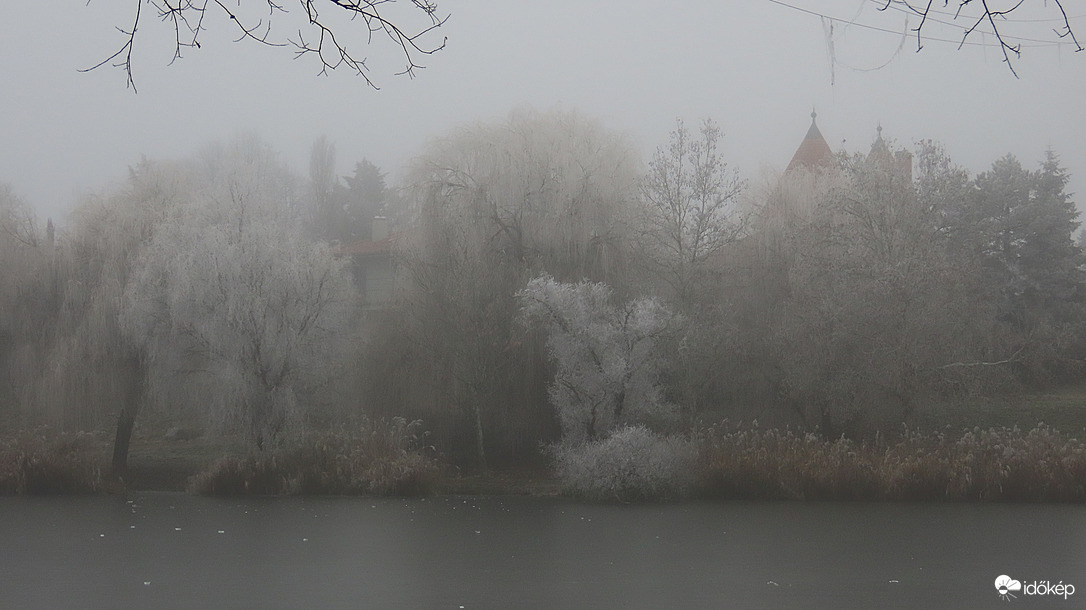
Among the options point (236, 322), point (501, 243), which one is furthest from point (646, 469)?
point (236, 322)

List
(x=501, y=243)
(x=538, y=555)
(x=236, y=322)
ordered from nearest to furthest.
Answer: (x=538, y=555) → (x=236, y=322) → (x=501, y=243)

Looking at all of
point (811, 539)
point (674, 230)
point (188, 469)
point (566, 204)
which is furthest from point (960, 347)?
point (188, 469)

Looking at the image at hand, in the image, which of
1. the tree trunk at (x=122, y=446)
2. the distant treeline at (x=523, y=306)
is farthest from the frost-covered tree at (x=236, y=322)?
the tree trunk at (x=122, y=446)

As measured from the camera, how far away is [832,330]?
915 inches

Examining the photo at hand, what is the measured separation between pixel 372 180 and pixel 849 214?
131 feet

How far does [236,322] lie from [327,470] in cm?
398

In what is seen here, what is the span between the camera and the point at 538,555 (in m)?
12.6

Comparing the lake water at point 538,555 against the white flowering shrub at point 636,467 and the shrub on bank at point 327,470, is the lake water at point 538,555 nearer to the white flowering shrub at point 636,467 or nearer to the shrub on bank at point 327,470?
the white flowering shrub at point 636,467

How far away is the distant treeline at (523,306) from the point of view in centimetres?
2231

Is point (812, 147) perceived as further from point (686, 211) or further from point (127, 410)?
point (127, 410)

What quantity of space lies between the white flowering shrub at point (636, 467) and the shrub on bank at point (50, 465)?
35.5 ft

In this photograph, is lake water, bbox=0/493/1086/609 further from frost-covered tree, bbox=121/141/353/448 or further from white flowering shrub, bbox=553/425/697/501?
frost-covered tree, bbox=121/141/353/448

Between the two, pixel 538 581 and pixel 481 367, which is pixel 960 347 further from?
pixel 538 581

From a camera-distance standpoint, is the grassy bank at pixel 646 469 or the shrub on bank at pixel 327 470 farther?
the shrub on bank at pixel 327 470
